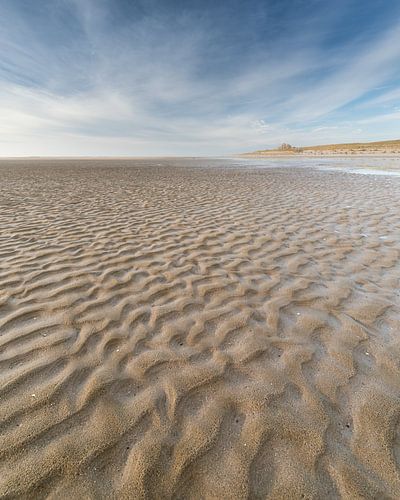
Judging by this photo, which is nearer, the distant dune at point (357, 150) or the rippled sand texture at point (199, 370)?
the rippled sand texture at point (199, 370)

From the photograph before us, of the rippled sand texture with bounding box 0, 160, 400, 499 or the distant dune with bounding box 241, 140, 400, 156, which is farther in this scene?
the distant dune with bounding box 241, 140, 400, 156

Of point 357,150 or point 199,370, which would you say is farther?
point 357,150

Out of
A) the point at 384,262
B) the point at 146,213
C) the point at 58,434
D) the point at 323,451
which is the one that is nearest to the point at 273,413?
the point at 323,451

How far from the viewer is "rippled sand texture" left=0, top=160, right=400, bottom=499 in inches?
75.0

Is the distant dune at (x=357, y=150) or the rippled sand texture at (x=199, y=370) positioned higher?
the rippled sand texture at (x=199, y=370)

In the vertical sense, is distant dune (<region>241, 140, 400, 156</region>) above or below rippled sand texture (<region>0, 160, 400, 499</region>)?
below

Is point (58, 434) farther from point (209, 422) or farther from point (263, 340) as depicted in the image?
point (263, 340)

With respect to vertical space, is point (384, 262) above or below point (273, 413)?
below

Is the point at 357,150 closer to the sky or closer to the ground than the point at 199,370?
closer to the ground

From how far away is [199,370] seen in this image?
9.08 feet

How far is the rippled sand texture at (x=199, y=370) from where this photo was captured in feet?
6.25

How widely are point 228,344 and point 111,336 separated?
55.3 inches

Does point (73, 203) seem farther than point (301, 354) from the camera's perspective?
Yes

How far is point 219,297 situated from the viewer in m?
4.14
